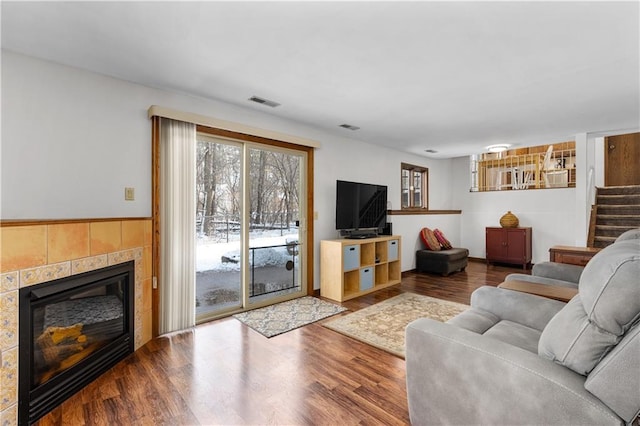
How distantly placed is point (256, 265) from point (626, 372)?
330 centimetres

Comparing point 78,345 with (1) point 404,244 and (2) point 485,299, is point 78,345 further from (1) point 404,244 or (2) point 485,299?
(1) point 404,244

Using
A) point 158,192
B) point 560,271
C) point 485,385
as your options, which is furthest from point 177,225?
point 560,271

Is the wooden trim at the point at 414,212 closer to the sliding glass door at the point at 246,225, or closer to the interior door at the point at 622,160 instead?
the sliding glass door at the point at 246,225

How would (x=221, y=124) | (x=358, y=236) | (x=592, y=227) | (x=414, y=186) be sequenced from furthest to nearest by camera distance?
(x=414, y=186)
(x=592, y=227)
(x=358, y=236)
(x=221, y=124)

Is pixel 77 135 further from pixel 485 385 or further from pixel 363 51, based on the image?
pixel 485 385

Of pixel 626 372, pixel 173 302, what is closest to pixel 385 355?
pixel 626 372

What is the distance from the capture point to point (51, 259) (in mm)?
1941

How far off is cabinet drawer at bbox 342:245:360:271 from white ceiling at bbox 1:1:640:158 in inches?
69.4

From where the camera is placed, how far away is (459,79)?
270 cm

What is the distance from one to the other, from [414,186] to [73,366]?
583 centimetres

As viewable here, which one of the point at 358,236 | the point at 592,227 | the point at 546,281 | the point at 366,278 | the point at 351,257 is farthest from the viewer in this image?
the point at 592,227

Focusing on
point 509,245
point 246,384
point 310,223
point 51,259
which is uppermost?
point 310,223

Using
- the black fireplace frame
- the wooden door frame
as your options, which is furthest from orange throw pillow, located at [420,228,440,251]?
the black fireplace frame

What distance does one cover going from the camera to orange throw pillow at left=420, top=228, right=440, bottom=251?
596 centimetres
